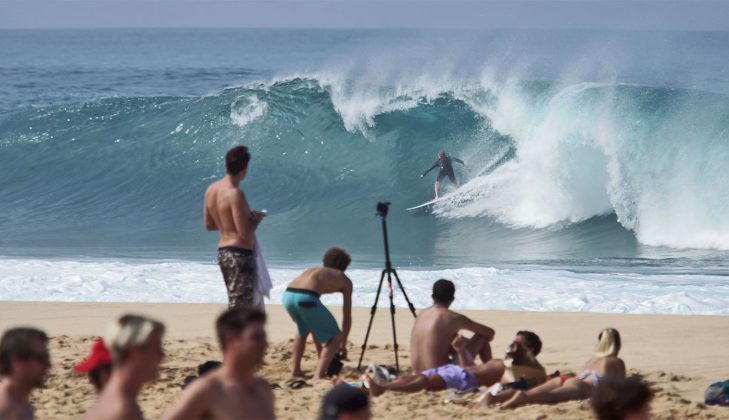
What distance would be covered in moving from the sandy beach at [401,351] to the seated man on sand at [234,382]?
281 cm

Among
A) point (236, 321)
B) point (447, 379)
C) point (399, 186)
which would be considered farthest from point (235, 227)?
point (399, 186)

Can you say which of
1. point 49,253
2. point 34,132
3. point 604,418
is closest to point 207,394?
point 604,418

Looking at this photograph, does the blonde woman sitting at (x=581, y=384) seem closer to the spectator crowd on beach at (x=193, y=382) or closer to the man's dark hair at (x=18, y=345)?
the spectator crowd on beach at (x=193, y=382)

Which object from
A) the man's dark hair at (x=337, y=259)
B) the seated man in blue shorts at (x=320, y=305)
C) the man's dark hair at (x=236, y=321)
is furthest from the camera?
the man's dark hair at (x=337, y=259)

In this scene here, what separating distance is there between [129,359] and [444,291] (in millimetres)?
3812

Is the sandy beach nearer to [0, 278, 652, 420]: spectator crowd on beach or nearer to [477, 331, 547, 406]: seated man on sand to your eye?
[477, 331, 547, 406]: seated man on sand

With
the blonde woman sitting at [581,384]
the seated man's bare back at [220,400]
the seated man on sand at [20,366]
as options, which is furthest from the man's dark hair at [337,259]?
the seated man's bare back at [220,400]

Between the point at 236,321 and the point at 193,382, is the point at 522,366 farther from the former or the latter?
the point at 236,321

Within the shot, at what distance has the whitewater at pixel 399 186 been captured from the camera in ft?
39.2

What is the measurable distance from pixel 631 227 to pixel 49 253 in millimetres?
8149

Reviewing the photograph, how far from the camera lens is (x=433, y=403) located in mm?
6422

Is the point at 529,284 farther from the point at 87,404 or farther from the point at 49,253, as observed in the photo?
the point at 49,253

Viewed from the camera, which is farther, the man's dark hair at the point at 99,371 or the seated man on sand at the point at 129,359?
the man's dark hair at the point at 99,371

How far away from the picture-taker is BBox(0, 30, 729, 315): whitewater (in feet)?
39.2
